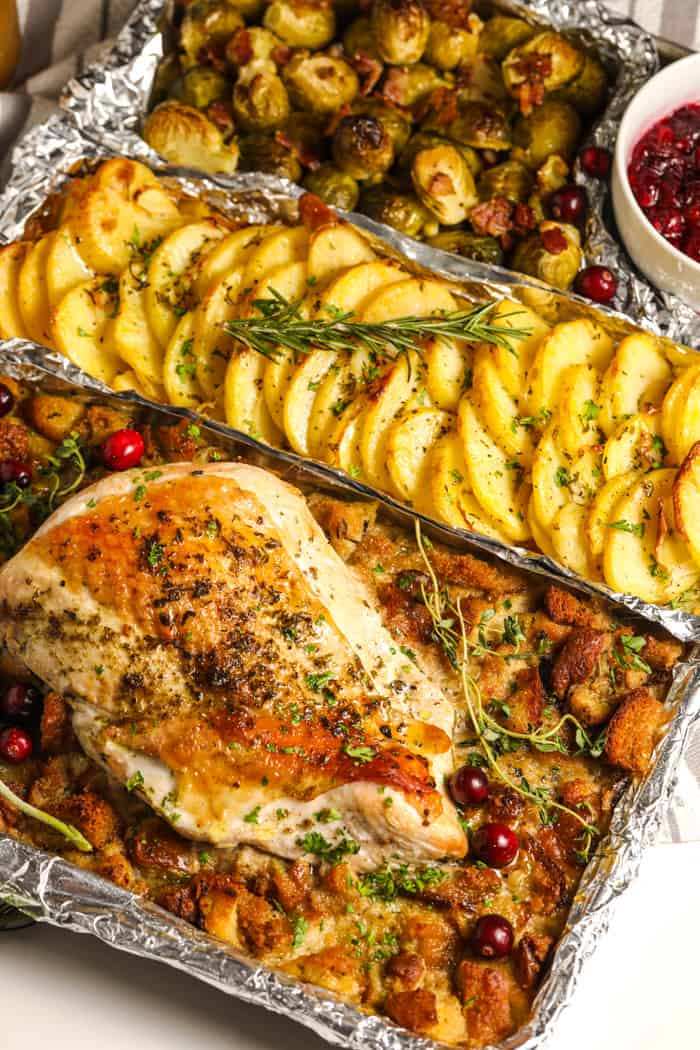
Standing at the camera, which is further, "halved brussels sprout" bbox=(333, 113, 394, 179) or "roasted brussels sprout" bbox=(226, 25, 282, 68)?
"roasted brussels sprout" bbox=(226, 25, 282, 68)

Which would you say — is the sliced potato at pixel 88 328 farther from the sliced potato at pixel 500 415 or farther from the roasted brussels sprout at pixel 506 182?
the roasted brussels sprout at pixel 506 182

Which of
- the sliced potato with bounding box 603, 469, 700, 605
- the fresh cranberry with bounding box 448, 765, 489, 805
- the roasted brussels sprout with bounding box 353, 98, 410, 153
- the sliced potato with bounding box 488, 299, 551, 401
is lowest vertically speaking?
the fresh cranberry with bounding box 448, 765, 489, 805

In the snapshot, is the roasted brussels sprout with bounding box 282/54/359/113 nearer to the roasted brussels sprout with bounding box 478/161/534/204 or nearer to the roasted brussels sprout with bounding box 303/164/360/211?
the roasted brussels sprout with bounding box 303/164/360/211

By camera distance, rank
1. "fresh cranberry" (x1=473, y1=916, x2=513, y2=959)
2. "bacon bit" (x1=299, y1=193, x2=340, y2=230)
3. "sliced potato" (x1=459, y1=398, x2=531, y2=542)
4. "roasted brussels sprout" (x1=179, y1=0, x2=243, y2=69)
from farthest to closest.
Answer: "roasted brussels sprout" (x1=179, y1=0, x2=243, y2=69), "bacon bit" (x1=299, y1=193, x2=340, y2=230), "sliced potato" (x1=459, y1=398, x2=531, y2=542), "fresh cranberry" (x1=473, y1=916, x2=513, y2=959)

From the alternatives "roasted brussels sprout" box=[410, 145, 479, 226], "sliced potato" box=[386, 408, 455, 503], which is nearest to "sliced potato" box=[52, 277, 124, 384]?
"sliced potato" box=[386, 408, 455, 503]

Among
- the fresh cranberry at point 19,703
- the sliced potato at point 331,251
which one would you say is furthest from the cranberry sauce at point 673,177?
the fresh cranberry at point 19,703
